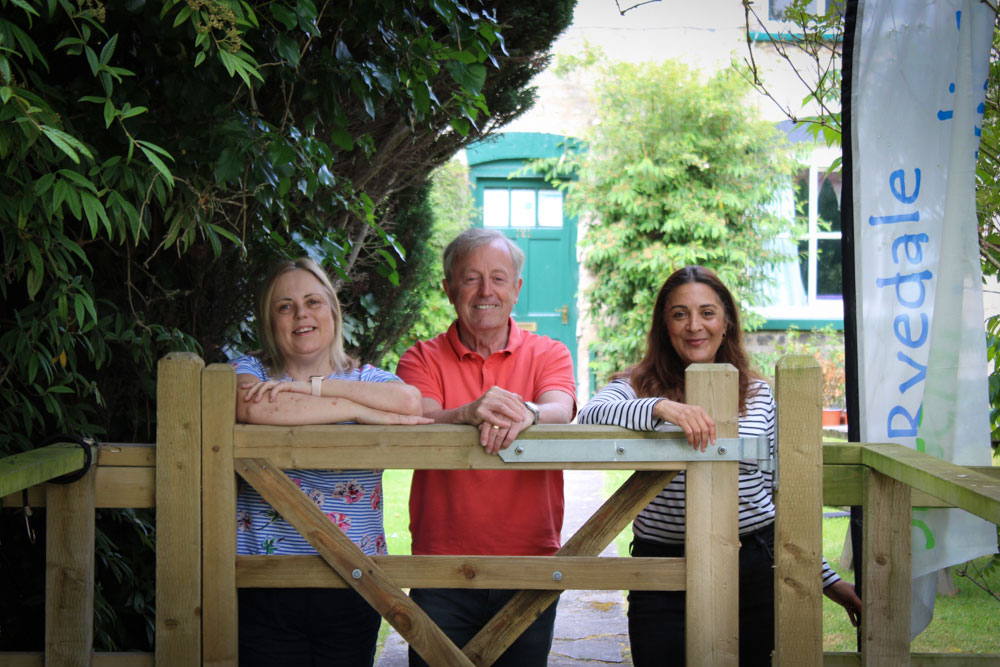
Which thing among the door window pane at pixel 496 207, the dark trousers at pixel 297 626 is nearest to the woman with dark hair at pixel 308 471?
the dark trousers at pixel 297 626

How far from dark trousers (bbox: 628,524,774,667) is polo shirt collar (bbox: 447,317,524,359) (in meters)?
0.63

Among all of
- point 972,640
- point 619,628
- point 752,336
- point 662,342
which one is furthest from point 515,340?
point 752,336

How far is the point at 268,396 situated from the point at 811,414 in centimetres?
118

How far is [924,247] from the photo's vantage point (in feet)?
7.09

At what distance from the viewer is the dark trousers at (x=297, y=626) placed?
2.21 metres

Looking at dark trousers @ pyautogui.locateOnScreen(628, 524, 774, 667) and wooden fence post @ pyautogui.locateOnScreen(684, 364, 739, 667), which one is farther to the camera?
dark trousers @ pyautogui.locateOnScreen(628, 524, 774, 667)

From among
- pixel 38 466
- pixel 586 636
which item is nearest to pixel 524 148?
pixel 586 636

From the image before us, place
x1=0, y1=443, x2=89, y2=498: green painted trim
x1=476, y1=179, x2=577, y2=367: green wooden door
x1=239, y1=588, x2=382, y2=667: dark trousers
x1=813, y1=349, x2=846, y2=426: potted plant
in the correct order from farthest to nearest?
x1=476, y1=179, x2=577, y2=367: green wooden door < x1=813, y1=349, x2=846, y2=426: potted plant < x1=239, y1=588, x2=382, y2=667: dark trousers < x1=0, y1=443, x2=89, y2=498: green painted trim

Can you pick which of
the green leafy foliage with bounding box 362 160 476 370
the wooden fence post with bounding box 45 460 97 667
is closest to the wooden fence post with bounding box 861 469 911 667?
the wooden fence post with bounding box 45 460 97 667

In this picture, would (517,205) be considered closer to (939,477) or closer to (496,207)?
(496,207)

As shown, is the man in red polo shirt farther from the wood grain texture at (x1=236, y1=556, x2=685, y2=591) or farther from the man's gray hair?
the wood grain texture at (x1=236, y1=556, x2=685, y2=591)

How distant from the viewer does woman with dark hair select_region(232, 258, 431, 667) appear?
207 centimetres

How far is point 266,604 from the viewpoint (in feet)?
7.27

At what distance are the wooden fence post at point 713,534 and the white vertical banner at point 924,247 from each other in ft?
1.46
